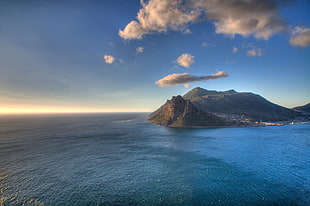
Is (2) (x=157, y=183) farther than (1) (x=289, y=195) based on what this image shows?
Yes

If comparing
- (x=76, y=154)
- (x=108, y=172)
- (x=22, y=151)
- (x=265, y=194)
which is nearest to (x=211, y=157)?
(x=265, y=194)

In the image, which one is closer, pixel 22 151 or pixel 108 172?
pixel 108 172

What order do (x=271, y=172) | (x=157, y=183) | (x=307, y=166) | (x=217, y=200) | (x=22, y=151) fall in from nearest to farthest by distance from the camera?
(x=217, y=200) < (x=157, y=183) < (x=271, y=172) < (x=307, y=166) < (x=22, y=151)

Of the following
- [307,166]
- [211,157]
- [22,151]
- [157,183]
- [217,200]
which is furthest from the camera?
[22,151]

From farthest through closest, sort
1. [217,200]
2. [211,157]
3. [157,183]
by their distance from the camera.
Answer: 1. [211,157]
2. [157,183]
3. [217,200]

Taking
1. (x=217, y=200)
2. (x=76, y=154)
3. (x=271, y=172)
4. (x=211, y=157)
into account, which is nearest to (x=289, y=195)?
(x=271, y=172)

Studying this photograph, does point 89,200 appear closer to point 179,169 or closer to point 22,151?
point 179,169

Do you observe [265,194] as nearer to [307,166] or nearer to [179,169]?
[179,169]

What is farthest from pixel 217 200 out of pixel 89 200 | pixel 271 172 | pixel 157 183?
pixel 89 200

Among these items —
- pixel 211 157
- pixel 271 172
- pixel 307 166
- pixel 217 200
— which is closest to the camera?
pixel 217 200
